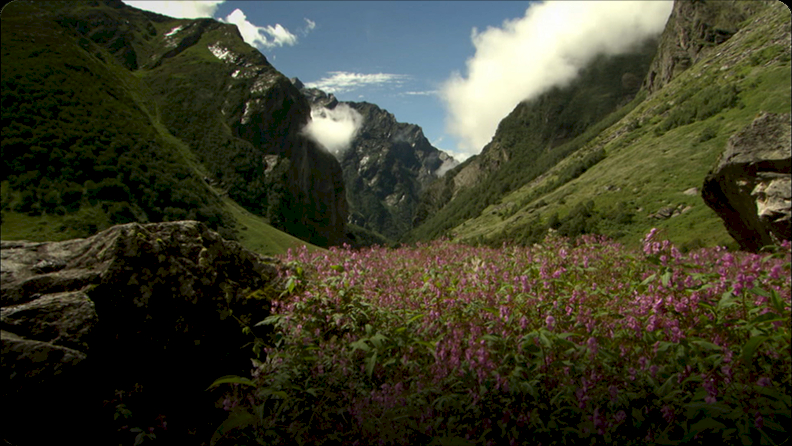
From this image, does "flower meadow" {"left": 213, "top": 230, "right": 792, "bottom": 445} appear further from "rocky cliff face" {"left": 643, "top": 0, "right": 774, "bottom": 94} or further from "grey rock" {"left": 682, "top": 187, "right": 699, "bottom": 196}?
"rocky cliff face" {"left": 643, "top": 0, "right": 774, "bottom": 94}

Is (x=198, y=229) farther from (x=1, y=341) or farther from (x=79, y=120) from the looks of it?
(x=79, y=120)

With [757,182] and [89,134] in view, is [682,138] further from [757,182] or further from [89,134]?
[89,134]

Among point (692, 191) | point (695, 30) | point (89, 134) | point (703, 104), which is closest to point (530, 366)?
point (692, 191)

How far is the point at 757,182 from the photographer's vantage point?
40.6 feet

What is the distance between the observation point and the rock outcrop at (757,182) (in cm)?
1145

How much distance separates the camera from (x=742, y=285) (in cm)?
419

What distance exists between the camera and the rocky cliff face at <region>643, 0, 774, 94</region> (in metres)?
139

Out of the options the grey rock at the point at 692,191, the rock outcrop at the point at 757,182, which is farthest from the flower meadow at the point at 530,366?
the grey rock at the point at 692,191

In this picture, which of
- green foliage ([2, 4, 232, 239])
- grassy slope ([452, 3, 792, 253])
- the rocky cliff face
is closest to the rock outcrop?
grassy slope ([452, 3, 792, 253])

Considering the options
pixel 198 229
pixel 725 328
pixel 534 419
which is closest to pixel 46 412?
pixel 198 229

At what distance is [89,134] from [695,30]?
8747 inches

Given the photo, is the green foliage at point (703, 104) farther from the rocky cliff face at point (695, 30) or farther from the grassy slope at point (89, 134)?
the grassy slope at point (89, 134)

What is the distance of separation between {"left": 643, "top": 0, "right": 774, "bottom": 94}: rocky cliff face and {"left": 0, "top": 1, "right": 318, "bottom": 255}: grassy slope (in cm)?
16939

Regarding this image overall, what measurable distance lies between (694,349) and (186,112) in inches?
8786
